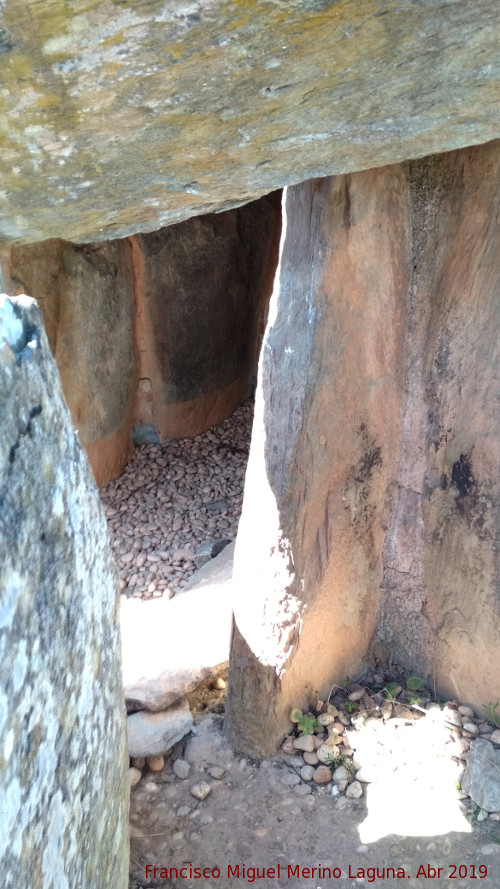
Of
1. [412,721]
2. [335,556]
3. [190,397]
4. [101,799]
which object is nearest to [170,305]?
[190,397]

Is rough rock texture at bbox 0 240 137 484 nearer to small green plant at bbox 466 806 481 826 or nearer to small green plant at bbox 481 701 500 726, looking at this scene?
small green plant at bbox 481 701 500 726

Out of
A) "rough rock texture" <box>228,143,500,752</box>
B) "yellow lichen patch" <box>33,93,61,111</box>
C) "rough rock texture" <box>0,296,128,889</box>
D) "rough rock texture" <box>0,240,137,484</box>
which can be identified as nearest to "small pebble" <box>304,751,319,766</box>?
"rough rock texture" <box>228,143,500,752</box>

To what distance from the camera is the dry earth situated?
1955 mm

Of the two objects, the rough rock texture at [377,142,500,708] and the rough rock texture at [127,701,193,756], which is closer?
the rough rock texture at [377,142,500,708]

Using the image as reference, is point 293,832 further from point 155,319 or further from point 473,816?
point 155,319

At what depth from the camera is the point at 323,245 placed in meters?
1.88

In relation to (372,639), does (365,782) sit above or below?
below

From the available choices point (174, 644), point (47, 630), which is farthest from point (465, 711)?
point (47, 630)

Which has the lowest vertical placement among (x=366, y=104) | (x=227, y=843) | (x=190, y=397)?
(x=227, y=843)

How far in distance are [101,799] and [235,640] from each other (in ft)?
3.35

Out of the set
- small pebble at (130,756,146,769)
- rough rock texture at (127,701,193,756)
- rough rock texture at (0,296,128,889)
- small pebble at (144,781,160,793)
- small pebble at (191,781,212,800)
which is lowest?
small pebble at (144,781,160,793)

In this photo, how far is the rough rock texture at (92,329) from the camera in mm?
3684

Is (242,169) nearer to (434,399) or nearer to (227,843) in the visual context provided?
(434,399)

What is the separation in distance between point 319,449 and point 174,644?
101cm
